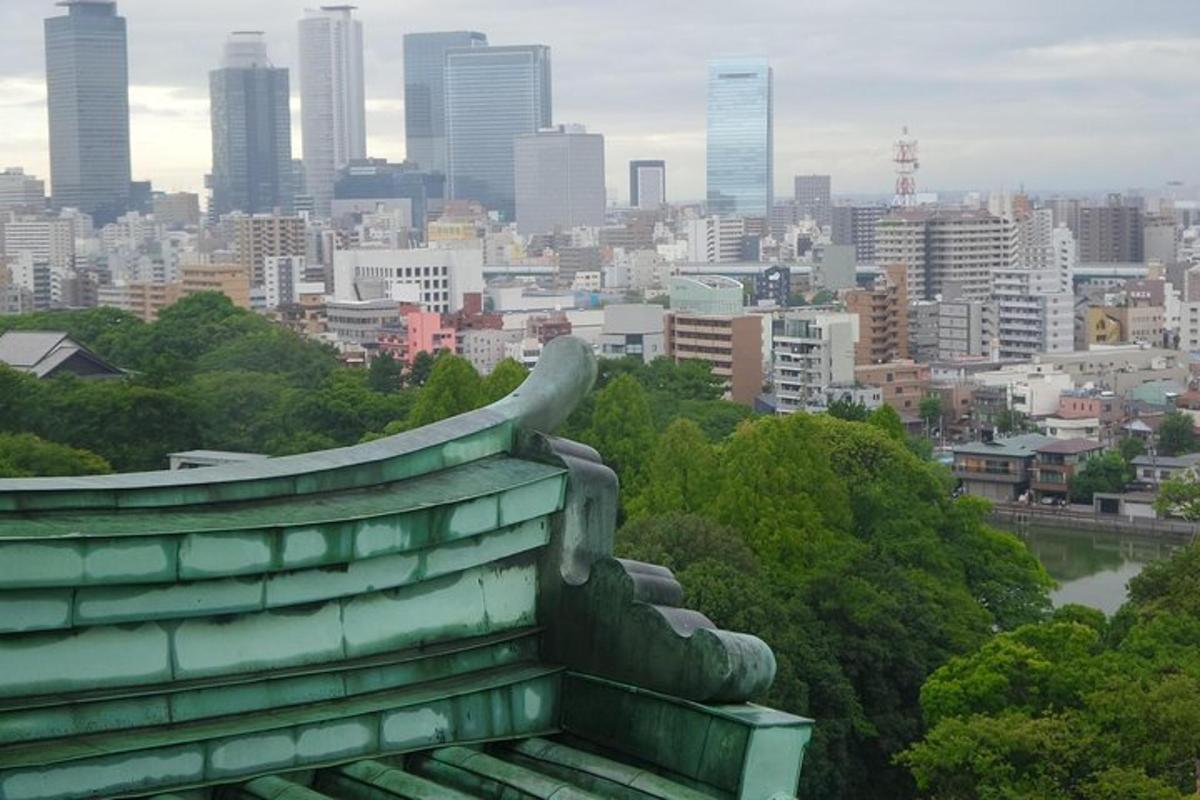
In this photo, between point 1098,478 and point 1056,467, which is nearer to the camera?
point 1098,478

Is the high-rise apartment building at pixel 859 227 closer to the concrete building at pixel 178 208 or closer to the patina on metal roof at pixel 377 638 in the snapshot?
the concrete building at pixel 178 208

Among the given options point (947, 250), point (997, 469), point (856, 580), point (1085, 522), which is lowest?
point (1085, 522)

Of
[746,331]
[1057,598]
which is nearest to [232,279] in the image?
[746,331]

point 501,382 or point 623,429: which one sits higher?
point 501,382

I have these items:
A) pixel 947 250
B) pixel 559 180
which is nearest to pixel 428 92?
pixel 559 180

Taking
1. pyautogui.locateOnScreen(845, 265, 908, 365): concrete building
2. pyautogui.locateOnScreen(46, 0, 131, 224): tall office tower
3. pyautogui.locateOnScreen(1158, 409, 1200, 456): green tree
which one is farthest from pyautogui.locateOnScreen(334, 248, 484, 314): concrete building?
pyautogui.locateOnScreen(46, 0, 131, 224): tall office tower

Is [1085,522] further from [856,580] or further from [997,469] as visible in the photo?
[856,580]
